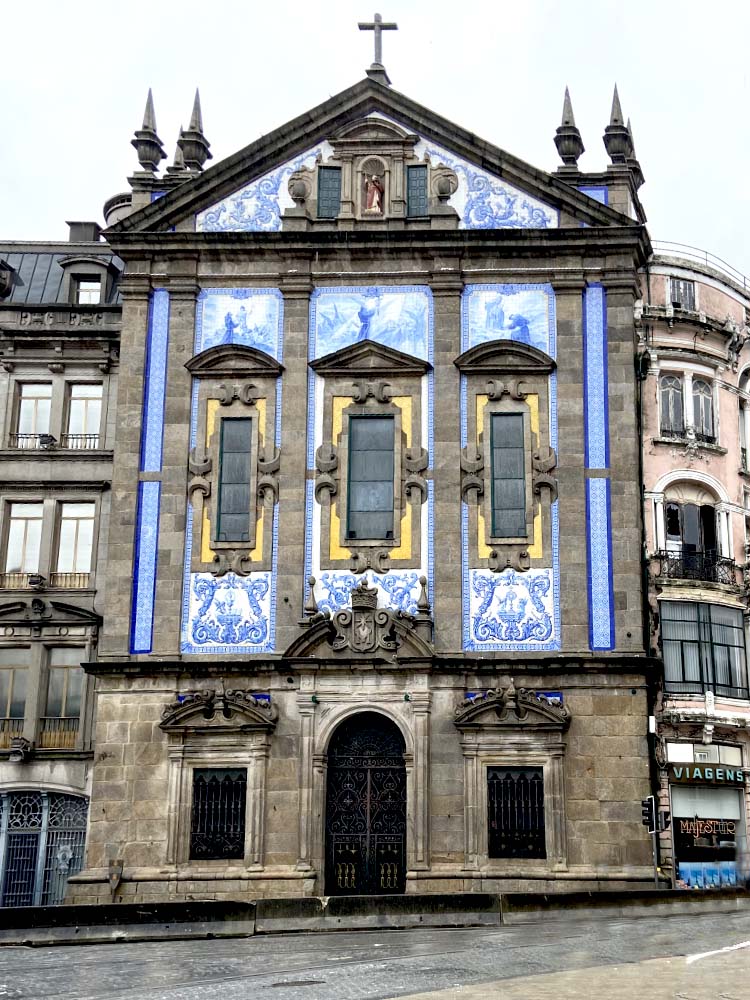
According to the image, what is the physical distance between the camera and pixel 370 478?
3912cm

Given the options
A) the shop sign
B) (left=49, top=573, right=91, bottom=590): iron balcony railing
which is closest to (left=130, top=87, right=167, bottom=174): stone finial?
(left=49, top=573, right=91, bottom=590): iron balcony railing

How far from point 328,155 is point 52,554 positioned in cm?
1351

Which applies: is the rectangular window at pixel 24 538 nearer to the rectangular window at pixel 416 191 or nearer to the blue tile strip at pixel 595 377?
the rectangular window at pixel 416 191

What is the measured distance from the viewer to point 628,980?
18.5m

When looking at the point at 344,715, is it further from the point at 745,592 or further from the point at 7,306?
the point at 7,306

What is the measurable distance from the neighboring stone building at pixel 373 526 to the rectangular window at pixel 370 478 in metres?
0.06

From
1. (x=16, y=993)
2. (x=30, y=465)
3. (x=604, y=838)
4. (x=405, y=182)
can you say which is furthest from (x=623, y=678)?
(x=16, y=993)

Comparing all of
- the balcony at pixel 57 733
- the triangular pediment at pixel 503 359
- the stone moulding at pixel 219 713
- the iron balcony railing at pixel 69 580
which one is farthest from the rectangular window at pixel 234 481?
the balcony at pixel 57 733

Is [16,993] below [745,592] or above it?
below

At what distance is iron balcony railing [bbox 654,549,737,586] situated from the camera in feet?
140

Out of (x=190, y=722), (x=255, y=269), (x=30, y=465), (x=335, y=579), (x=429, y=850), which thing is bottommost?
(x=429, y=850)

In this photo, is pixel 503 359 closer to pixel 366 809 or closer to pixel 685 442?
pixel 685 442

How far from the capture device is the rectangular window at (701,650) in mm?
41781

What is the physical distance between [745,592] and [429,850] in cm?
1312
